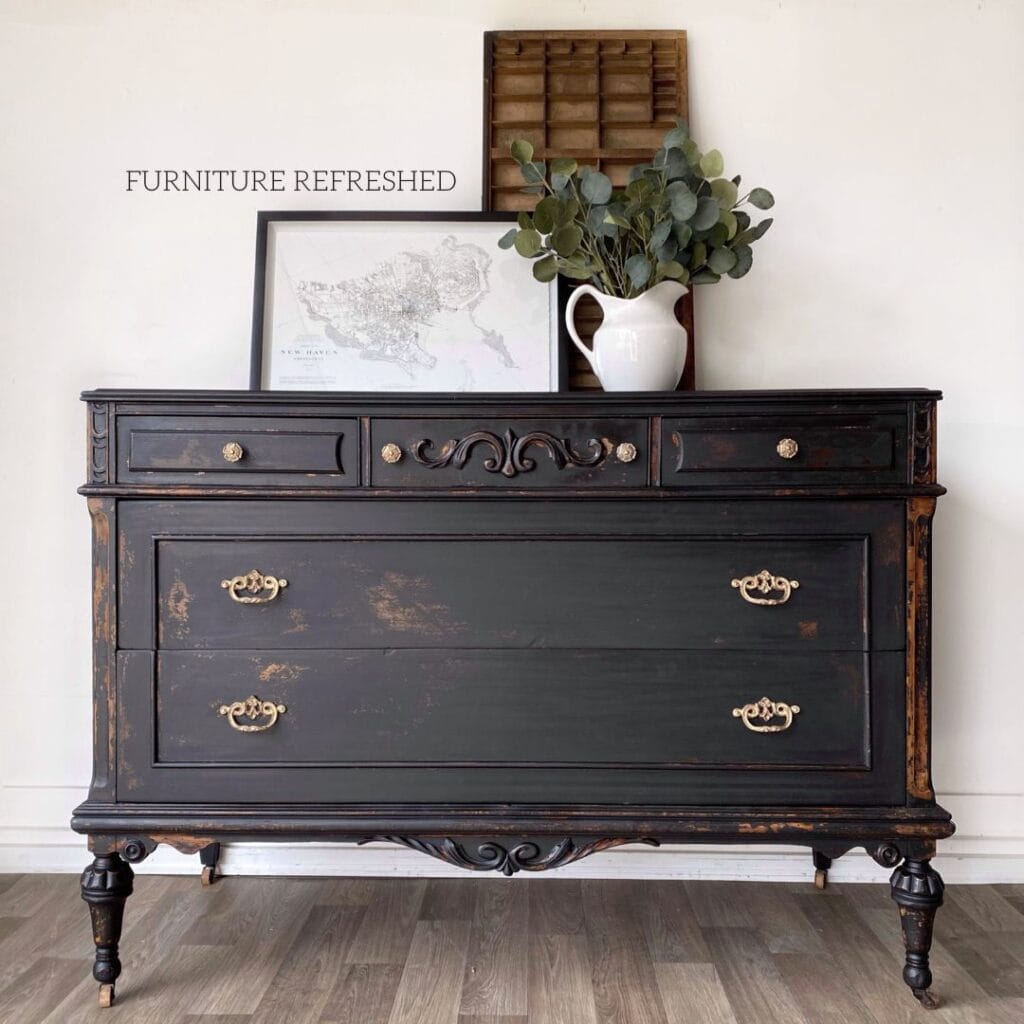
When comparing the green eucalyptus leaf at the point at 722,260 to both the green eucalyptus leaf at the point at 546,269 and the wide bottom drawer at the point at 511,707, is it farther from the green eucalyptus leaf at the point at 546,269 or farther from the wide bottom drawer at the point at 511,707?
the wide bottom drawer at the point at 511,707

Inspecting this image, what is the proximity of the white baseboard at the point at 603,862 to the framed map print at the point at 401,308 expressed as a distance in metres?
1.11

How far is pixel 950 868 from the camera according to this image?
85.5 inches

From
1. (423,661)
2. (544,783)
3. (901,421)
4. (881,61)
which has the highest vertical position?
(881,61)

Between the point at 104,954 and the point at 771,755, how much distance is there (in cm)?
125

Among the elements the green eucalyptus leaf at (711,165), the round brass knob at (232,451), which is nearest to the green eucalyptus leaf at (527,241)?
the green eucalyptus leaf at (711,165)

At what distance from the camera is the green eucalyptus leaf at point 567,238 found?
71.6 inches

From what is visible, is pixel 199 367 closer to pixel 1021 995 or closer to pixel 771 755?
pixel 771 755

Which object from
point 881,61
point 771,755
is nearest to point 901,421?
point 771,755

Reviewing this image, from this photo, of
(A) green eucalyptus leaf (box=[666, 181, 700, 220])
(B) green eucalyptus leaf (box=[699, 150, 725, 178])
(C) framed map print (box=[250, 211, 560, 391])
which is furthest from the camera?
(C) framed map print (box=[250, 211, 560, 391])

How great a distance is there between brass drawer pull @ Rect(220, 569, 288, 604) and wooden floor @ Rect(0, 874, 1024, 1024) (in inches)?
28.7

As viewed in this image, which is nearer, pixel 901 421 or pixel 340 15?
pixel 901 421

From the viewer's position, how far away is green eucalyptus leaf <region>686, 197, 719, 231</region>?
1.76 metres

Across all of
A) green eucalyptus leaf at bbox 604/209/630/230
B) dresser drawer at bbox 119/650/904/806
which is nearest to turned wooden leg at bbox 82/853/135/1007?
dresser drawer at bbox 119/650/904/806

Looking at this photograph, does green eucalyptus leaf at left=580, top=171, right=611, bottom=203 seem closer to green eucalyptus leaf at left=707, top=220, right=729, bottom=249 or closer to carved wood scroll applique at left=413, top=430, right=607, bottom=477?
green eucalyptus leaf at left=707, top=220, right=729, bottom=249
